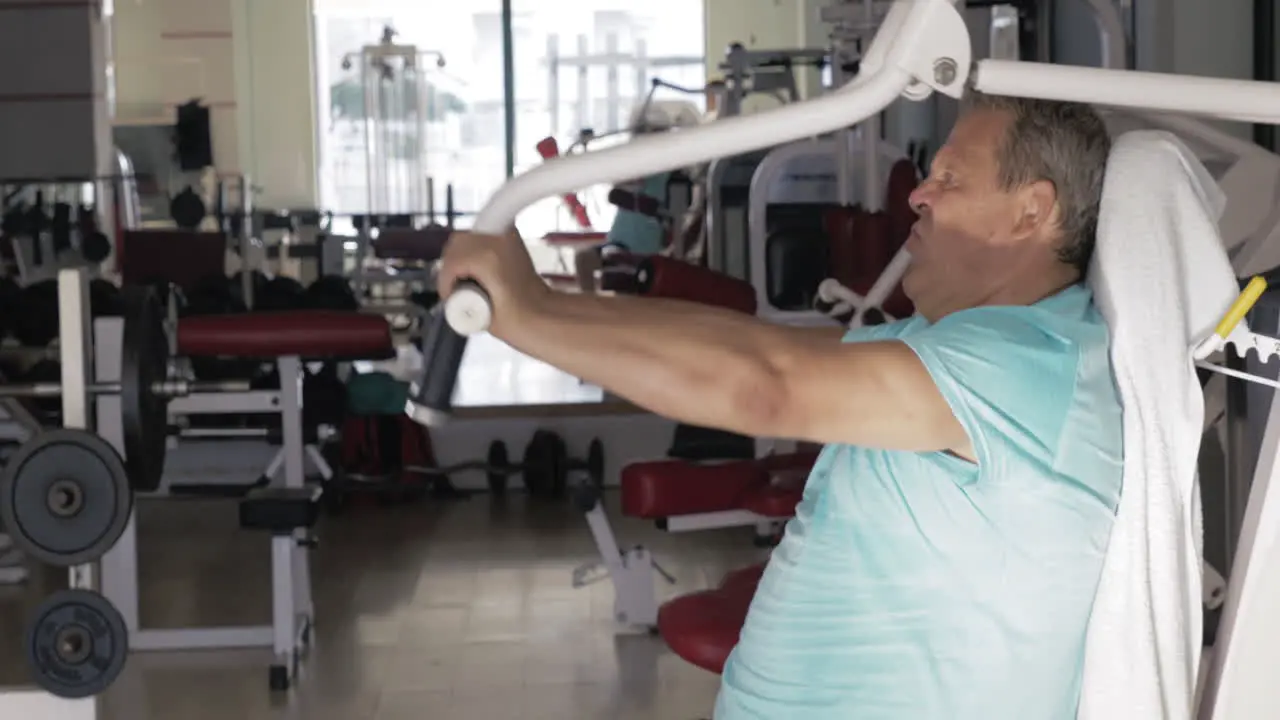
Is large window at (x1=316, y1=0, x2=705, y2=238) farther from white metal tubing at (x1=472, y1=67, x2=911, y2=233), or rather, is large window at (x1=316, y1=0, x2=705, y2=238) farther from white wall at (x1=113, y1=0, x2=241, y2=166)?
white metal tubing at (x1=472, y1=67, x2=911, y2=233)

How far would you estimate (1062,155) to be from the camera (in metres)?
1.23

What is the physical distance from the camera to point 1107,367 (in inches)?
46.1

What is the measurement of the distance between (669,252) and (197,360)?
2.39 meters

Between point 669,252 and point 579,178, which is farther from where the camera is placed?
point 669,252

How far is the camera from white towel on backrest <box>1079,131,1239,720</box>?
45.5 inches

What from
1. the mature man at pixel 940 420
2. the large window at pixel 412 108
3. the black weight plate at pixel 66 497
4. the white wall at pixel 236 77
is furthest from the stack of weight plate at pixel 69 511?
the large window at pixel 412 108

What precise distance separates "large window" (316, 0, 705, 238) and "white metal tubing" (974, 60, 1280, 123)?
625 cm

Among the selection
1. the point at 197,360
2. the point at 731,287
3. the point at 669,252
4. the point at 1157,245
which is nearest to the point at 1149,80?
the point at 1157,245

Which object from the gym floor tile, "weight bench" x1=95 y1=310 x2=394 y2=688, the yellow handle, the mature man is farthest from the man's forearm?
"weight bench" x1=95 y1=310 x2=394 y2=688

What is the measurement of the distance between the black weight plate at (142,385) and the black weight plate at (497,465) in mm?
2425

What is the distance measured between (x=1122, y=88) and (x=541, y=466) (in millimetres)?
4119

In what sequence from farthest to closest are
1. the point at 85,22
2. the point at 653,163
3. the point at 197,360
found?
the point at 85,22, the point at 197,360, the point at 653,163

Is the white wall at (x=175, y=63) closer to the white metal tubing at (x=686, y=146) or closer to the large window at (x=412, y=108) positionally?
the large window at (x=412, y=108)

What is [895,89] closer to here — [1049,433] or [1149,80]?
[1149,80]
